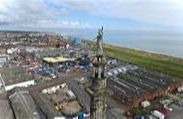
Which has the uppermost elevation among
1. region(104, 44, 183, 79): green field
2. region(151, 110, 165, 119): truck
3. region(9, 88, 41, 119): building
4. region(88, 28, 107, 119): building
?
region(88, 28, 107, 119): building

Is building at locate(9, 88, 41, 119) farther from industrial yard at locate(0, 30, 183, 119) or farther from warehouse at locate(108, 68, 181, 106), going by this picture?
warehouse at locate(108, 68, 181, 106)

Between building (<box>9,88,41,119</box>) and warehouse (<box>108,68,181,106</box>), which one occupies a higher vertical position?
building (<box>9,88,41,119</box>)

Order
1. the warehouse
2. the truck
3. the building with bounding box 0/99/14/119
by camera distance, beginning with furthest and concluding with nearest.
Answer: the warehouse → the truck → the building with bounding box 0/99/14/119

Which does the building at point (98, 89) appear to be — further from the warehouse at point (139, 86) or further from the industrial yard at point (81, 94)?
the warehouse at point (139, 86)

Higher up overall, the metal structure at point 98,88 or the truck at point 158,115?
the metal structure at point 98,88

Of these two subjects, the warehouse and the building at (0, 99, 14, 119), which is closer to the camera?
the building at (0, 99, 14, 119)

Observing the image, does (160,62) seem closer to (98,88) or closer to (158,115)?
(158,115)

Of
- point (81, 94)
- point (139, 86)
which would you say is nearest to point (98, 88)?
point (81, 94)

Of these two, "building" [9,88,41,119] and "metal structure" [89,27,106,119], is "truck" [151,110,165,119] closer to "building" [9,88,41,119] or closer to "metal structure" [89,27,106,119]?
"building" [9,88,41,119]

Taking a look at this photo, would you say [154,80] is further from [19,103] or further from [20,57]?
[20,57]

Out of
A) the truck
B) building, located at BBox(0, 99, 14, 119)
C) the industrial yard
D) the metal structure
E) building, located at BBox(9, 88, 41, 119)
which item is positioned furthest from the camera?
the industrial yard

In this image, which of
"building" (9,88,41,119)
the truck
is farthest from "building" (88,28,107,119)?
the truck

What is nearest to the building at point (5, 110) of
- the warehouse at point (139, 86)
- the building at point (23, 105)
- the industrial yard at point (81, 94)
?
the industrial yard at point (81, 94)
